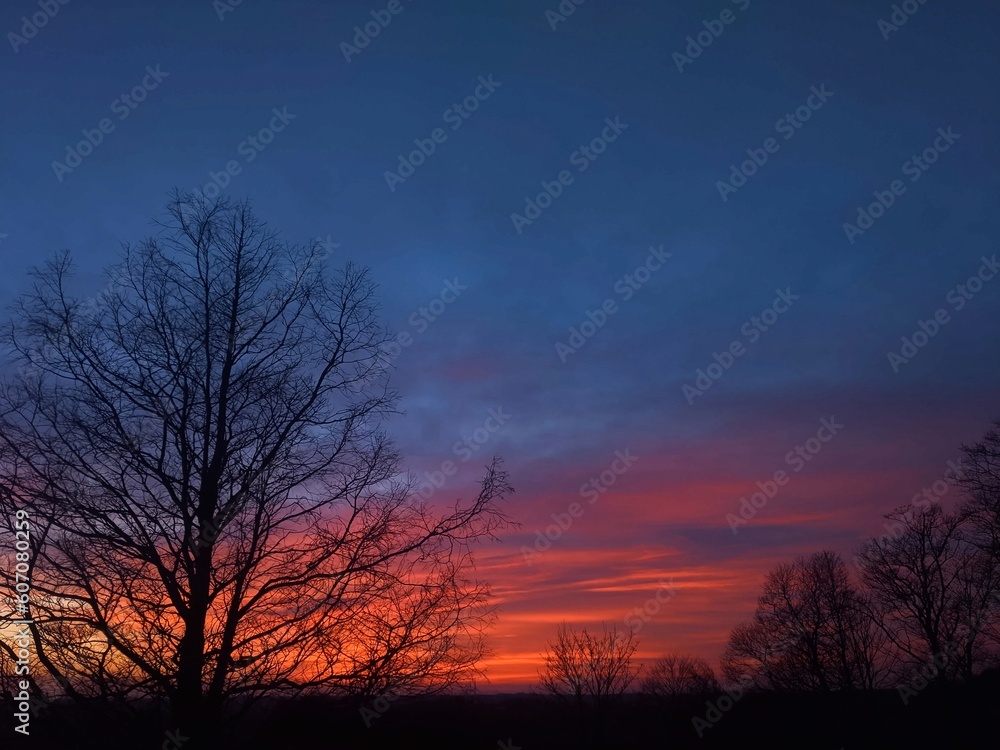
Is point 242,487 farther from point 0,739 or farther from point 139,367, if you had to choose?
point 0,739

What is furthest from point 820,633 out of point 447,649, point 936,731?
point 447,649

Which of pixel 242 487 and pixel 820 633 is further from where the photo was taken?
pixel 820 633

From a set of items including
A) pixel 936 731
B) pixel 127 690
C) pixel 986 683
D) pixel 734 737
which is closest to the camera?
pixel 127 690

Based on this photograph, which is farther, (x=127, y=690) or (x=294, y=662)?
(x=294, y=662)

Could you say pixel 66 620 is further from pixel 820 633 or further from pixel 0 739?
pixel 820 633

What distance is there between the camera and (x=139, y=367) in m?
9.30

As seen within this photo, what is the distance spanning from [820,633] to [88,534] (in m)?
59.7

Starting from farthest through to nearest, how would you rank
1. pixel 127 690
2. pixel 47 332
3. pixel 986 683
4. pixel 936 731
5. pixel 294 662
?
pixel 986 683 < pixel 936 731 < pixel 47 332 < pixel 294 662 < pixel 127 690

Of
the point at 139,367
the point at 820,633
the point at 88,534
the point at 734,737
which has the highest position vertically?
the point at 139,367

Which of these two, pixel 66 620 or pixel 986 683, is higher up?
pixel 66 620

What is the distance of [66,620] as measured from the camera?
7.92 m

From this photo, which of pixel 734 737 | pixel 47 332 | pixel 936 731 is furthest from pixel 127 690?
pixel 734 737

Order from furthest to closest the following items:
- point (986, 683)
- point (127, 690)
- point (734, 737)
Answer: point (734, 737), point (986, 683), point (127, 690)

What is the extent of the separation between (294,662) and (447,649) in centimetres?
169
